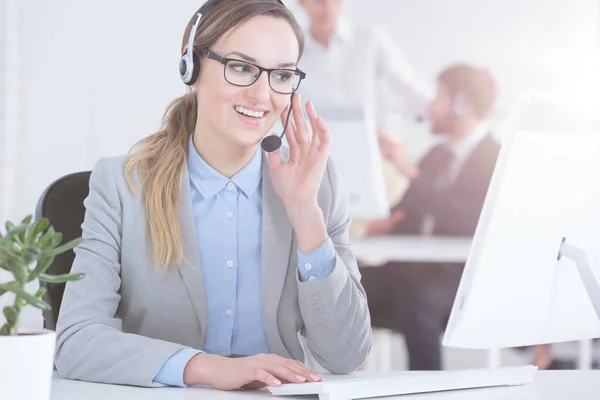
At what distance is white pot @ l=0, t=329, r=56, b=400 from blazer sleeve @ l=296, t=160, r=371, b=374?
64 centimetres

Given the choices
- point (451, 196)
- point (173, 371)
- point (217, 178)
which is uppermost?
point (217, 178)

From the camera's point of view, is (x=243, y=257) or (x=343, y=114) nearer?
(x=243, y=257)

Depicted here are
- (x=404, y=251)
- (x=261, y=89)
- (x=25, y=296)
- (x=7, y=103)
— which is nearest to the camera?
(x=25, y=296)

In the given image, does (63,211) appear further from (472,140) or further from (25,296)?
(472,140)

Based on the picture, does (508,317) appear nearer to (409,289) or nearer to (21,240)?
(21,240)

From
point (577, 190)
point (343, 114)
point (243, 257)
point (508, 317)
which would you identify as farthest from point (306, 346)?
point (343, 114)

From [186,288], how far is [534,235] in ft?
2.21

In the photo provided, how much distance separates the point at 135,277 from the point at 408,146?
8.94 feet

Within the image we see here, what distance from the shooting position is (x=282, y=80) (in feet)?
4.97

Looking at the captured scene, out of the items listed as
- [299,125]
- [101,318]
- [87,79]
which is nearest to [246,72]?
[299,125]

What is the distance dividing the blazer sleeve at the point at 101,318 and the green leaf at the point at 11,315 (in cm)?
43

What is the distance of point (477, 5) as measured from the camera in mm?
4059

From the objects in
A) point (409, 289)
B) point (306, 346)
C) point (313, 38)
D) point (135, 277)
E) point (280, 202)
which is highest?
point (313, 38)

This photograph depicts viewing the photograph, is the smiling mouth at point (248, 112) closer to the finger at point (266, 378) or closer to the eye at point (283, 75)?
the eye at point (283, 75)
